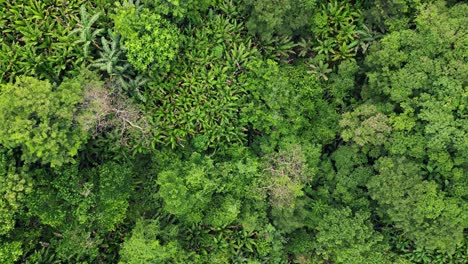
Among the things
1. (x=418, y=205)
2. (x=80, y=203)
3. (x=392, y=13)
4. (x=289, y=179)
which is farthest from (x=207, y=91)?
(x=418, y=205)

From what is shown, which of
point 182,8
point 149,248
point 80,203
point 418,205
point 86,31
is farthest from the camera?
point 182,8

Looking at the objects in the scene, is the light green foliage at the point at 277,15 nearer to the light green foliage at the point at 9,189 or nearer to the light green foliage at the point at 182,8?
the light green foliage at the point at 182,8

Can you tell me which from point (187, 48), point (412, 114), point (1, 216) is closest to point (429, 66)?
point (412, 114)

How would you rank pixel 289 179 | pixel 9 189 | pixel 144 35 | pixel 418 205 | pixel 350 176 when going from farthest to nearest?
pixel 350 176 < pixel 289 179 < pixel 418 205 < pixel 144 35 < pixel 9 189

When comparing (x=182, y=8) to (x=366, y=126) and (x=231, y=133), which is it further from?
(x=366, y=126)

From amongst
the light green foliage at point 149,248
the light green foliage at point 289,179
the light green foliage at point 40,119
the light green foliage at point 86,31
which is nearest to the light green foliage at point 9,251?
the light green foliage at point 40,119

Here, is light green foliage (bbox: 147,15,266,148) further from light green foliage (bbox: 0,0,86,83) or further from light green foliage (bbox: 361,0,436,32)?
light green foliage (bbox: 361,0,436,32)

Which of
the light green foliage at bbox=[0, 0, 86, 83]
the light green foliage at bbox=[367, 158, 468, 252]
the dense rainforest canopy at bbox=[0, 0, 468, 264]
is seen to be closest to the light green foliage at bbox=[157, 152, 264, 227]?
the dense rainforest canopy at bbox=[0, 0, 468, 264]
